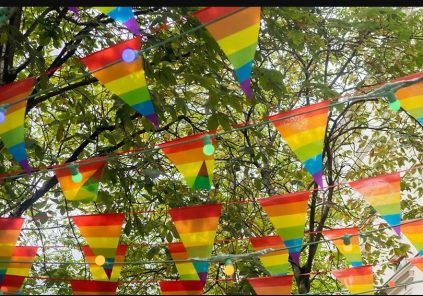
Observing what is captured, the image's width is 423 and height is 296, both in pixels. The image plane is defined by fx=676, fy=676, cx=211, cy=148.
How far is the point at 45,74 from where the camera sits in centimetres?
484

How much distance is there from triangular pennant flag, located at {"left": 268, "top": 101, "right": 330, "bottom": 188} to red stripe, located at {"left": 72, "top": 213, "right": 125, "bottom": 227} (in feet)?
3.96

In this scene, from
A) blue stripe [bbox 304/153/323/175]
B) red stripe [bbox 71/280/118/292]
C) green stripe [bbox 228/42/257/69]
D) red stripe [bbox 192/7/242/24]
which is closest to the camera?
red stripe [bbox 192/7/242/24]

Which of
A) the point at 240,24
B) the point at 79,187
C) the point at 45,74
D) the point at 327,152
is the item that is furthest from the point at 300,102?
the point at 240,24

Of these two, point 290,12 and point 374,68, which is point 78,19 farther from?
point 374,68

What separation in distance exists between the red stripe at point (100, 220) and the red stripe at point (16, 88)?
100cm

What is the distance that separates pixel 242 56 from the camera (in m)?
3.04

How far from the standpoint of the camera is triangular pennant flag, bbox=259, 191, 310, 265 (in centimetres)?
420

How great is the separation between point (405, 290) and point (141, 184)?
6.47m

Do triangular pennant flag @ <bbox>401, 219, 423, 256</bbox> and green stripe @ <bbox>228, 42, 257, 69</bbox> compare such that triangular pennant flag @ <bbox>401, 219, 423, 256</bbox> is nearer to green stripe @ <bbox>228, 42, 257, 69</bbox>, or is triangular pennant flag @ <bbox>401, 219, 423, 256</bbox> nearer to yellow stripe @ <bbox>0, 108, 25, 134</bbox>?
green stripe @ <bbox>228, 42, 257, 69</bbox>

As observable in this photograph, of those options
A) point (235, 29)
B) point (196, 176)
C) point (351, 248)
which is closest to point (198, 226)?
point (196, 176)

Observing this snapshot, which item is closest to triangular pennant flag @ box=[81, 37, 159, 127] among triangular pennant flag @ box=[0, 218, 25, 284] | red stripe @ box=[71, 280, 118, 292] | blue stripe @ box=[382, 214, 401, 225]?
red stripe @ box=[71, 280, 118, 292]

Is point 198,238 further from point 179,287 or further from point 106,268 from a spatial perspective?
point 106,268

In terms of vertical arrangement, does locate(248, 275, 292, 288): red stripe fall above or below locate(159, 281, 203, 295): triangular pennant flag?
below

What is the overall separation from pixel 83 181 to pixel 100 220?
0.40 metres
